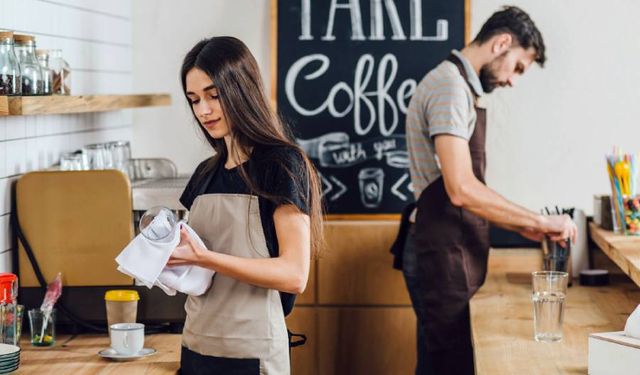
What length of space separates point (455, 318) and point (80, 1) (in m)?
1.63

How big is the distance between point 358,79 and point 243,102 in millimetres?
1755

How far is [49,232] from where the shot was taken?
269cm

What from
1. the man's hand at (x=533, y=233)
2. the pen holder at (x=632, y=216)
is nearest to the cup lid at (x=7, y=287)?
the man's hand at (x=533, y=233)

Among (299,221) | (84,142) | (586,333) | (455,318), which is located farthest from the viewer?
(84,142)

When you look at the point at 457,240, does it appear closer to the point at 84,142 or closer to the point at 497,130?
the point at 497,130

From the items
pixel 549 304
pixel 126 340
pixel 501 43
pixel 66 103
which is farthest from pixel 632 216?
pixel 66 103

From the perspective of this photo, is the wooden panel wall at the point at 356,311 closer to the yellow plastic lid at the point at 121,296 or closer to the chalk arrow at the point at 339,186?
the chalk arrow at the point at 339,186

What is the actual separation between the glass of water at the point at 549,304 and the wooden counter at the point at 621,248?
9.3 inches

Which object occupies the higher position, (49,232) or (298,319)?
(49,232)

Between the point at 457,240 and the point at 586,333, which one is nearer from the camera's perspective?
the point at 586,333

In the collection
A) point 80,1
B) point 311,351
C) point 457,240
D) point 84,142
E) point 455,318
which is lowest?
point 311,351

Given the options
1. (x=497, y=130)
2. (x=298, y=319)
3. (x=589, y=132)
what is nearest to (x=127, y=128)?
(x=298, y=319)

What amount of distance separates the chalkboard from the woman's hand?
72.0 inches

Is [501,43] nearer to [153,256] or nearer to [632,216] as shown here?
[632,216]
